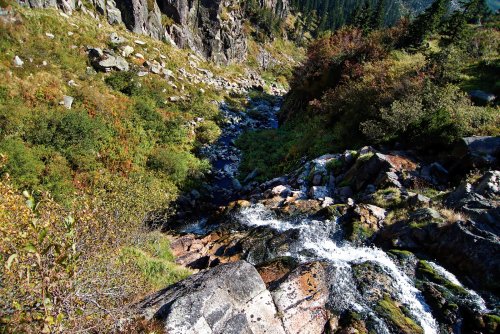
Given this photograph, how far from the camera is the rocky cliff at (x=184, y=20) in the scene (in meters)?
39.1

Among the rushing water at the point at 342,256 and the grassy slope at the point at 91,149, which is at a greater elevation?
the grassy slope at the point at 91,149

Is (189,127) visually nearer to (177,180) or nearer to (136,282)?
(177,180)

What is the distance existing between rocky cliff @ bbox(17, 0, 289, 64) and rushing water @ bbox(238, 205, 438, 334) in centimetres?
3249

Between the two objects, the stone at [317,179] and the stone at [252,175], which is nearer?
the stone at [317,179]

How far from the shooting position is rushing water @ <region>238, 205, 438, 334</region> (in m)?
10.8

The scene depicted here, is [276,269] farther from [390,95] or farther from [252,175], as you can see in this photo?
[390,95]

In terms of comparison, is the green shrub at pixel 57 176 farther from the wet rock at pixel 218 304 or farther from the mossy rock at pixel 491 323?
the mossy rock at pixel 491 323

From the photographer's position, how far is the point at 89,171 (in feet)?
71.2

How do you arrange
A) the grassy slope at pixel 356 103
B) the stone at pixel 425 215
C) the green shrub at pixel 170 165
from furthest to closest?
the grassy slope at pixel 356 103, the green shrub at pixel 170 165, the stone at pixel 425 215

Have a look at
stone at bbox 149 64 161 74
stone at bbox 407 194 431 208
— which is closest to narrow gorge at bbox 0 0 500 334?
stone at bbox 149 64 161 74

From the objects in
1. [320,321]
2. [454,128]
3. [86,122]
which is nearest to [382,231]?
[320,321]

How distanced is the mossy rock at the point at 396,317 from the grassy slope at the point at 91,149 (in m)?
7.43

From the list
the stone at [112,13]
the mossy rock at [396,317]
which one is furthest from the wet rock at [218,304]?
the stone at [112,13]

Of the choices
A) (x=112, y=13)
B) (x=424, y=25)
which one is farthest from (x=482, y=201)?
(x=112, y=13)
